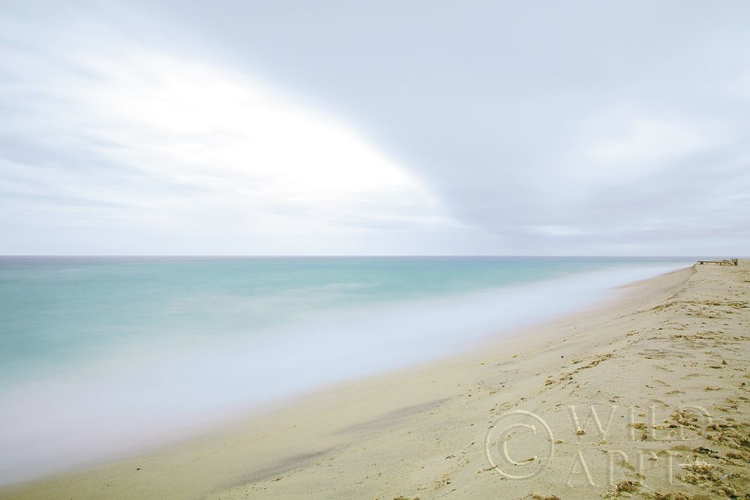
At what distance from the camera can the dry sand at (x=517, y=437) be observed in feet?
9.83

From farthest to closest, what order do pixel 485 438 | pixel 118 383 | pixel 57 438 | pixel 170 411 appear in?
pixel 118 383 → pixel 170 411 → pixel 57 438 → pixel 485 438

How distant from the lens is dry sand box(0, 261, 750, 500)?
118 inches

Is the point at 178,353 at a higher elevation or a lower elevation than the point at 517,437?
lower

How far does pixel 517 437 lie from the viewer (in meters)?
3.86

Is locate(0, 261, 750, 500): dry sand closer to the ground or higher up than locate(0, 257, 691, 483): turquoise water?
higher up

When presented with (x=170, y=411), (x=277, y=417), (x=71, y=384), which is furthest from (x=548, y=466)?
(x=71, y=384)

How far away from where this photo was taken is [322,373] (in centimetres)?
1110

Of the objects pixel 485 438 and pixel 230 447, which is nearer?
pixel 485 438

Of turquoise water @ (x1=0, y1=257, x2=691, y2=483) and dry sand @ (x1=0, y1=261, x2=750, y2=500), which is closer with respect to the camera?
dry sand @ (x1=0, y1=261, x2=750, y2=500)

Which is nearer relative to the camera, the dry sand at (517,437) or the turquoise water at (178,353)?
the dry sand at (517,437)

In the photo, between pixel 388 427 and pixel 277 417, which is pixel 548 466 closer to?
pixel 388 427

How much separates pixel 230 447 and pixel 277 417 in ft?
4.71

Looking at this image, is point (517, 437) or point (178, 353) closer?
point (517, 437)

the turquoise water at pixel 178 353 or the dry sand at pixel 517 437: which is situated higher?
the dry sand at pixel 517 437
